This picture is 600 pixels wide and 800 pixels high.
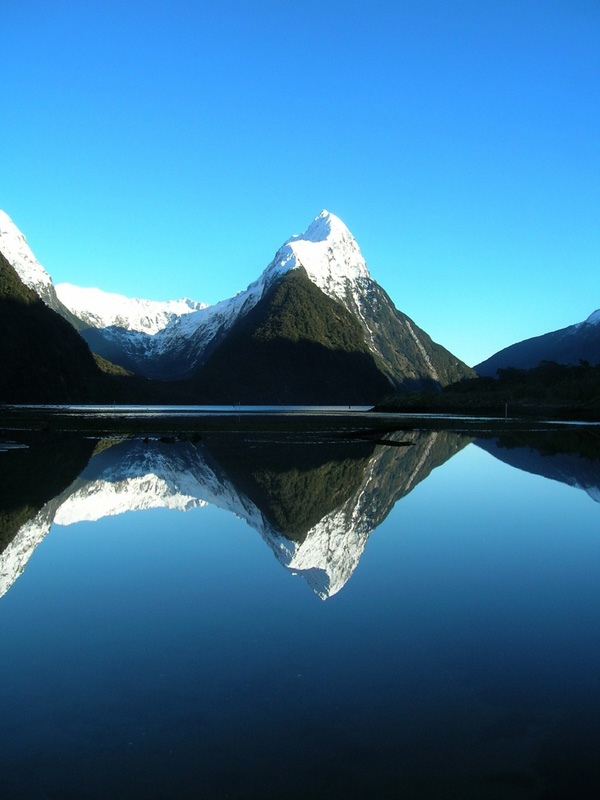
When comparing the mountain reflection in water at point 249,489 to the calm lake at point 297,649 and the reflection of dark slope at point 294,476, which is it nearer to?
the reflection of dark slope at point 294,476

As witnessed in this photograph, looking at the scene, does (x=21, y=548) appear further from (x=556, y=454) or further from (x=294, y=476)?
(x=556, y=454)

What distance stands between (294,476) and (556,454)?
69.7ft

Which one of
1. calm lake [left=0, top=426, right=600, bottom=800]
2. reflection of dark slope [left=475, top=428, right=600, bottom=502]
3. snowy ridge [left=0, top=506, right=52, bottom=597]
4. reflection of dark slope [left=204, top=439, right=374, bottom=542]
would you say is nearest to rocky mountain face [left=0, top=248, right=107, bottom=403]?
reflection of dark slope [left=204, top=439, right=374, bottom=542]

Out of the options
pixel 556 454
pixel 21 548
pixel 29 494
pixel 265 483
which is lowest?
pixel 556 454

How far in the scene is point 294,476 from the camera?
102ft

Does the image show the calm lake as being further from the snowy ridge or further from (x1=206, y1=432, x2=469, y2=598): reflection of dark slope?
(x1=206, y1=432, x2=469, y2=598): reflection of dark slope

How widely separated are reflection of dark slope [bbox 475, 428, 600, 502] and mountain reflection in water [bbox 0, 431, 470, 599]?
4.60 m

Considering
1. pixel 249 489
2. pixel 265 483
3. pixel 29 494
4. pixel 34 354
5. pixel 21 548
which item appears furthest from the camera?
pixel 34 354

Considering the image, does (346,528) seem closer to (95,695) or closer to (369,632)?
(369,632)

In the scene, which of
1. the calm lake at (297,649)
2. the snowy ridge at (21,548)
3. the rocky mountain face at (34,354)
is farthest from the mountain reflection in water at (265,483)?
the rocky mountain face at (34,354)

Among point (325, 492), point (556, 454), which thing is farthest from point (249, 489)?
point (556, 454)

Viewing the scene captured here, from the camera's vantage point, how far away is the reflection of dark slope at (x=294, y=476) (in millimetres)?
21875

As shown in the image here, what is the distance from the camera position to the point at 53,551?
16.8m

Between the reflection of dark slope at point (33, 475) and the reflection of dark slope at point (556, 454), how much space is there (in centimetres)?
2010
